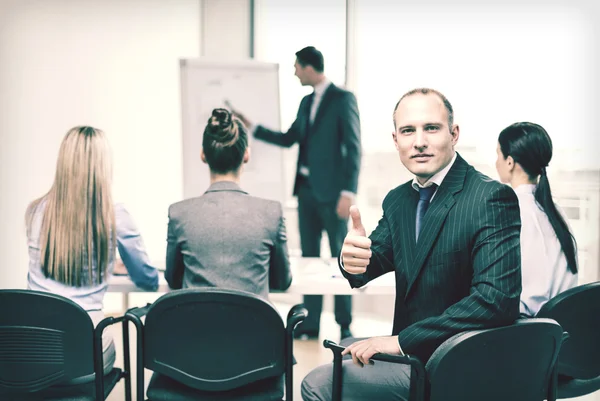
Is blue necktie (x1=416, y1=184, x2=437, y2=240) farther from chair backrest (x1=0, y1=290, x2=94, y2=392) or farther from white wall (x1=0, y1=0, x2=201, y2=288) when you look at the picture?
white wall (x1=0, y1=0, x2=201, y2=288)

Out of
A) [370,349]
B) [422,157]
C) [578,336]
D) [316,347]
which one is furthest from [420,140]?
[316,347]

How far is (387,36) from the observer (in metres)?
3.99

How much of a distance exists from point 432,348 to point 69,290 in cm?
128

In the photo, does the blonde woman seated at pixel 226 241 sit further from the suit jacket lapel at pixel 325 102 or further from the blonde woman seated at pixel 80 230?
the suit jacket lapel at pixel 325 102

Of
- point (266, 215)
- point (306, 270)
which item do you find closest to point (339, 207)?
point (306, 270)

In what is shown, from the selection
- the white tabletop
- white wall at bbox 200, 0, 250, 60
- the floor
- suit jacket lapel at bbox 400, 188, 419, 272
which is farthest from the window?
suit jacket lapel at bbox 400, 188, 419, 272

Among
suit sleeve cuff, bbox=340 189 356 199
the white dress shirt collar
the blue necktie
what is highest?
the white dress shirt collar

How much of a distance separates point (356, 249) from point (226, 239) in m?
0.59

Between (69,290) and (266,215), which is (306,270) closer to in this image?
(266,215)

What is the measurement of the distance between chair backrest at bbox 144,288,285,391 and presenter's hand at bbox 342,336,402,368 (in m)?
0.28

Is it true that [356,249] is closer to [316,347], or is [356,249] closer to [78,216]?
[78,216]

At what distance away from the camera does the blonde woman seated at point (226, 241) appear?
1.84 m

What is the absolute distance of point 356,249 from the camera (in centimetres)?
139

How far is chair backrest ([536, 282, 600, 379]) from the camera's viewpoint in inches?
65.5
